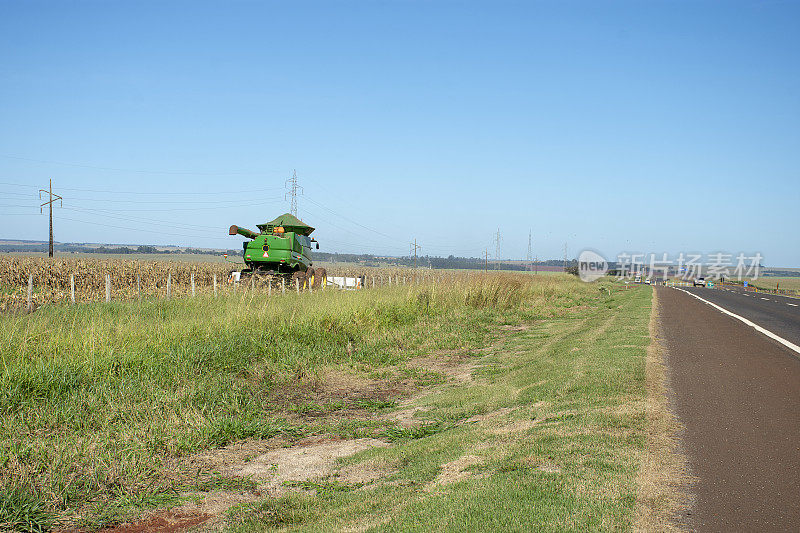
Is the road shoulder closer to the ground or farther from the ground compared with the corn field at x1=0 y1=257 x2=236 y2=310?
closer to the ground

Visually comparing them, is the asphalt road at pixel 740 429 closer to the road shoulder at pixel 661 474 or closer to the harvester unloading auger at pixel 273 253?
the road shoulder at pixel 661 474

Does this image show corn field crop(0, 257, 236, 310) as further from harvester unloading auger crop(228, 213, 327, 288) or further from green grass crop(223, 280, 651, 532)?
green grass crop(223, 280, 651, 532)

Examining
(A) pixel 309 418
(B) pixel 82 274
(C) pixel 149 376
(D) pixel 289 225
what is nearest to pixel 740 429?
(A) pixel 309 418

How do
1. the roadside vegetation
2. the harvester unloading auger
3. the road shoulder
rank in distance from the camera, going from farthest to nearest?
the harvester unloading auger → the roadside vegetation → the road shoulder

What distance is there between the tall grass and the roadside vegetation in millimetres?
29

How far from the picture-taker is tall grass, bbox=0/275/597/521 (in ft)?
18.8

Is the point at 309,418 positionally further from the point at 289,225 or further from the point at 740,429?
the point at 289,225

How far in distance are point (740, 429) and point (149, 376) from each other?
7.58 m

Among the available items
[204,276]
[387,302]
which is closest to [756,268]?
[204,276]

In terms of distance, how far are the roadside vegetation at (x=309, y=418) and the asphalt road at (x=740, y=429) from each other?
52 cm

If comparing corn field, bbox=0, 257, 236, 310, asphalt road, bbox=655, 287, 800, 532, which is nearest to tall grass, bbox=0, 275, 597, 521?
asphalt road, bbox=655, 287, 800, 532

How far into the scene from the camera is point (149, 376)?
8.55m

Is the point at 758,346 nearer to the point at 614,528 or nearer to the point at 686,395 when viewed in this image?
the point at 686,395

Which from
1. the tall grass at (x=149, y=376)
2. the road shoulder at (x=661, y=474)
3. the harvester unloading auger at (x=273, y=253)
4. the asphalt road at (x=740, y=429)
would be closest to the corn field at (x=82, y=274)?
the harvester unloading auger at (x=273, y=253)
